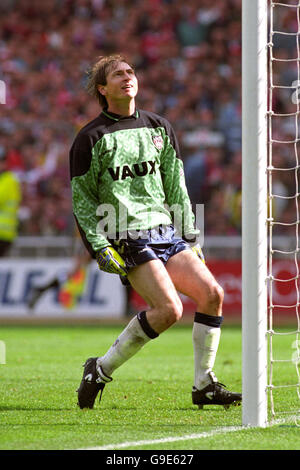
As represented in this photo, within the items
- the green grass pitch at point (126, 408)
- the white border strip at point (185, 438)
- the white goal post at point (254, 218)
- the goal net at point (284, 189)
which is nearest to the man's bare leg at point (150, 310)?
the green grass pitch at point (126, 408)

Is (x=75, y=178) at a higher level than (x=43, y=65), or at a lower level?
lower

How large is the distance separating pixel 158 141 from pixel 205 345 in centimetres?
135

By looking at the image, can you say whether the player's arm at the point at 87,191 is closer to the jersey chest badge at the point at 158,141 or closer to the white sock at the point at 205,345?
the jersey chest badge at the point at 158,141

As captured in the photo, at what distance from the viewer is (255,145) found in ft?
15.7

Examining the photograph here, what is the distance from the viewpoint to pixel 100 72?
5.78m

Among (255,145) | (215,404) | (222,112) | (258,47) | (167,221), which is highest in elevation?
(222,112)

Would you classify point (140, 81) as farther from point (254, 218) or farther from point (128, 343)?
point (254, 218)

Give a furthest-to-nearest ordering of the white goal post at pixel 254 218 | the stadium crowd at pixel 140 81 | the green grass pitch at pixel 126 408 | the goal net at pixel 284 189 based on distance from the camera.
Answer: the stadium crowd at pixel 140 81 < the goal net at pixel 284 189 < the white goal post at pixel 254 218 < the green grass pitch at pixel 126 408

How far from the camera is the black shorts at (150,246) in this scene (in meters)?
5.52

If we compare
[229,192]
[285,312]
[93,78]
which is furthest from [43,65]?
[93,78]

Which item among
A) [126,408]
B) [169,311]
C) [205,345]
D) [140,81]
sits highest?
[140,81]

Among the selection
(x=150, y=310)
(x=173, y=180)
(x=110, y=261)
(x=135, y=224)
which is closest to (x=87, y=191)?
(x=135, y=224)
